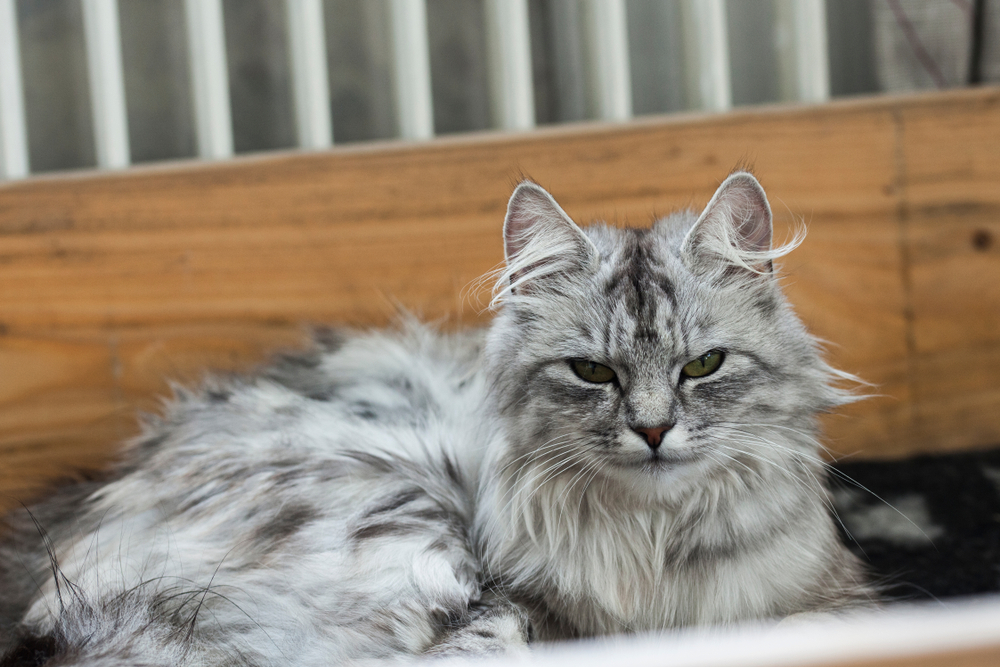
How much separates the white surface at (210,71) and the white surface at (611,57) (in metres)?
0.92

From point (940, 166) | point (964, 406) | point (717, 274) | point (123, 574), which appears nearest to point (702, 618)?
point (717, 274)

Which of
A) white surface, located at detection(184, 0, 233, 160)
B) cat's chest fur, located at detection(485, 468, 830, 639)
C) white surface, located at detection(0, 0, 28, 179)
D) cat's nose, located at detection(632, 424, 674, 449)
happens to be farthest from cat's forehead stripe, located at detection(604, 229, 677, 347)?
white surface, located at detection(0, 0, 28, 179)

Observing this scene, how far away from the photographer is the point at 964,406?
1834mm

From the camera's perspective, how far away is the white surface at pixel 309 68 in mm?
1869

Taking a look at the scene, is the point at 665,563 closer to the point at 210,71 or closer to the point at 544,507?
the point at 544,507

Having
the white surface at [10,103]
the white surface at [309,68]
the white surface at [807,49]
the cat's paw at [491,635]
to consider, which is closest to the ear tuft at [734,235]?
the cat's paw at [491,635]

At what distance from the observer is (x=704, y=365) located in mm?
1091

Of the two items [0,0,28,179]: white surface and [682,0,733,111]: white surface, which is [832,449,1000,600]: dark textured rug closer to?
[682,0,733,111]: white surface

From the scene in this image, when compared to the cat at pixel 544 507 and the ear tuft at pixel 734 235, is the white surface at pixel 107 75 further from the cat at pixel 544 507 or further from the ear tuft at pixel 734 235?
the ear tuft at pixel 734 235

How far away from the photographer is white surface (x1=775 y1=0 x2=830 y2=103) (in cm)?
192

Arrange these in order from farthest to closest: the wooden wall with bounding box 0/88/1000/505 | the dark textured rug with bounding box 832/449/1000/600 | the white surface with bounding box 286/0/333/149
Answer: the white surface with bounding box 286/0/333/149, the wooden wall with bounding box 0/88/1000/505, the dark textured rug with bounding box 832/449/1000/600

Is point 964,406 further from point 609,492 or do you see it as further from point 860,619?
point 609,492

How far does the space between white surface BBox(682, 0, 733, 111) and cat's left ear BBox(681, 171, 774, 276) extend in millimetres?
828

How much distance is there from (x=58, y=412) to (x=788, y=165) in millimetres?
1743
